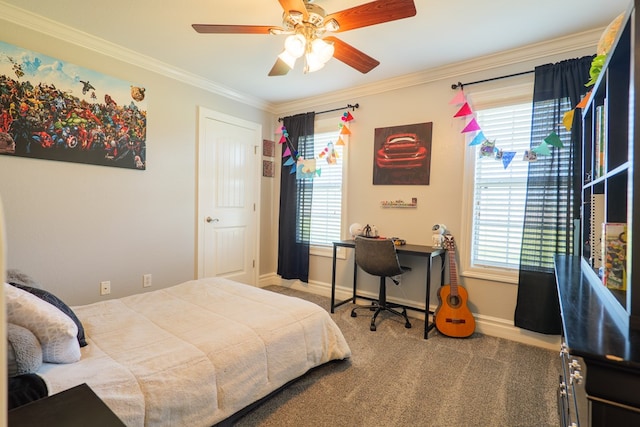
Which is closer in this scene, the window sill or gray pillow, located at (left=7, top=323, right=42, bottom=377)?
gray pillow, located at (left=7, top=323, right=42, bottom=377)

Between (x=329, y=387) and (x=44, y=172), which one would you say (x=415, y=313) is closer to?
(x=329, y=387)

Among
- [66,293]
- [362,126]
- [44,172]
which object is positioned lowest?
[66,293]

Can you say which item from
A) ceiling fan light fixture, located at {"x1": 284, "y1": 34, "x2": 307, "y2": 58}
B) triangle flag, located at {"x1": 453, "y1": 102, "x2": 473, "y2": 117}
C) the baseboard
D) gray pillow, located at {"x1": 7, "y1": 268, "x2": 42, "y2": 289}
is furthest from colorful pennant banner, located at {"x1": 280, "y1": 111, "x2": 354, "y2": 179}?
gray pillow, located at {"x1": 7, "y1": 268, "x2": 42, "y2": 289}

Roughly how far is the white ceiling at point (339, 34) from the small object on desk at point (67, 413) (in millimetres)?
2331

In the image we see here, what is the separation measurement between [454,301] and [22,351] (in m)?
2.91

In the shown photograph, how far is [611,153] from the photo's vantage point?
125cm

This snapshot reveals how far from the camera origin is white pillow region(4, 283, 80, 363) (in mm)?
1229

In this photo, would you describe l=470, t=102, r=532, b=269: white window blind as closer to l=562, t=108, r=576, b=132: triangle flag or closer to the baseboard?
l=562, t=108, r=576, b=132: triangle flag

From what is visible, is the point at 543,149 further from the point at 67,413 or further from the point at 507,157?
the point at 67,413

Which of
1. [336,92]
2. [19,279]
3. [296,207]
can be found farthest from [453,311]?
[19,279]

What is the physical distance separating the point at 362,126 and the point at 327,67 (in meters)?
0.84

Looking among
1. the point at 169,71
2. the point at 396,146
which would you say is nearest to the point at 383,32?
the point at 396,146

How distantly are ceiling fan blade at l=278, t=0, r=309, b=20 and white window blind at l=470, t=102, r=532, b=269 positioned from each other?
6.57ft

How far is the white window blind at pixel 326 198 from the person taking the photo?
3924 millimetres
